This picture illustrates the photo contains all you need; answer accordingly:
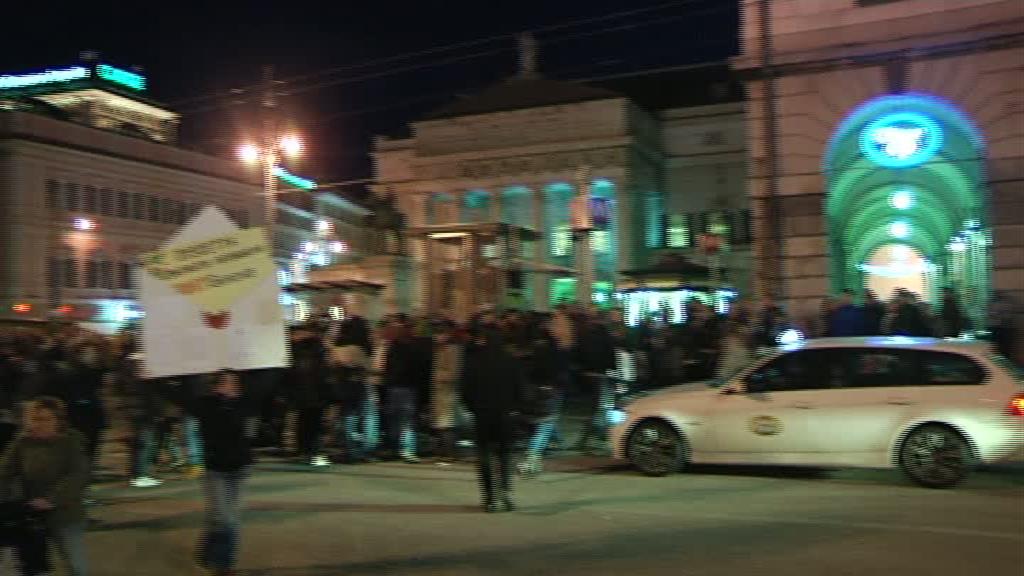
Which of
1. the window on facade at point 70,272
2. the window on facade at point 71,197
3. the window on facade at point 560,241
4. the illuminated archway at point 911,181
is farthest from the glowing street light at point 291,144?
the window on facade at point 70,272

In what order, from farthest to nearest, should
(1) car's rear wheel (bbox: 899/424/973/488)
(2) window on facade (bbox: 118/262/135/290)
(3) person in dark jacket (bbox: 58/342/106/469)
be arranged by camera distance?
1. (2) window on facade (bbox: 118/262/135/290)
2. (1) car's rear wheel (bbox: 899/424/973/488)
3. (3) person in dark jacket (bbox: 58/342/106/469)

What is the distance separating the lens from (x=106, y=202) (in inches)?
2442

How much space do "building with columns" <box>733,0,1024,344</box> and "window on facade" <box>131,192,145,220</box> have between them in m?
51.6

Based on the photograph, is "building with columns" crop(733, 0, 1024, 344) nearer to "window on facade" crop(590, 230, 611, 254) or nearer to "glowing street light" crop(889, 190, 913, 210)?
"glowing street light" crop(889, 190, 913, 210)

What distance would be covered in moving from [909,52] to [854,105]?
1521 millimetres

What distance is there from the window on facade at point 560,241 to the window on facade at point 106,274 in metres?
28.4

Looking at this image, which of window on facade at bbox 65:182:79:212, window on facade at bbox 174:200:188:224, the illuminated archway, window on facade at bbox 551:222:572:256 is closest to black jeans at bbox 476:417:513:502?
the illuminated archway

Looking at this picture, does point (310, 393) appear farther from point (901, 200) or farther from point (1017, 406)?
point (901, 200)

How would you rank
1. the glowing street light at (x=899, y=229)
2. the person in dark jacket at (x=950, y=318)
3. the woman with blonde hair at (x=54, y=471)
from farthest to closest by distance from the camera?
the glowing street light at (x=899, y=229), the person in dark jacket at (x=950, y=318), the woman with blonde hair at (x=54, y=471)

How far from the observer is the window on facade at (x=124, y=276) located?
62.8m

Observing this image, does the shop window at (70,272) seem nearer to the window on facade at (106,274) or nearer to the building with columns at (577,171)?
the window on facade at (106,274)

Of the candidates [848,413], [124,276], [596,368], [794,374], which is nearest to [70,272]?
[124,276]

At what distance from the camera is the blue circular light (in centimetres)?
2102

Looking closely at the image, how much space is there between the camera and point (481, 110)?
59281 mm
